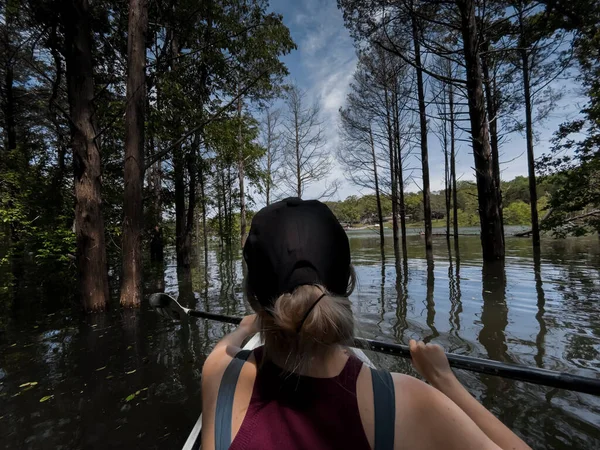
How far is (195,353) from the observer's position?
12.3 ft

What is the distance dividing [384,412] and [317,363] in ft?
0.65

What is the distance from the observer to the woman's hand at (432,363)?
105 centimetres

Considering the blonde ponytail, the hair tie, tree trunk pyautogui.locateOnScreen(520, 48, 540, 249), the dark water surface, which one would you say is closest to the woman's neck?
the blonde ponytail

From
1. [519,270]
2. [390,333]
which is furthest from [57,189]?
[519,270]

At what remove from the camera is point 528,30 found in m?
8.77

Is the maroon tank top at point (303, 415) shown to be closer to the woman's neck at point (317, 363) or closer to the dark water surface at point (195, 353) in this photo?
the woman's neck at point (317, 363)

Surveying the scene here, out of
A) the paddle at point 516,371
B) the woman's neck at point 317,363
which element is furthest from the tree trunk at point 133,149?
the woman's neck at point 317,363

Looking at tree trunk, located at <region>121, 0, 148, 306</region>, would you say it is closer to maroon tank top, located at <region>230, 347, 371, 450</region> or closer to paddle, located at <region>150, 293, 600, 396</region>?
paddle, located at <region>150, 293, 600, 396</region>

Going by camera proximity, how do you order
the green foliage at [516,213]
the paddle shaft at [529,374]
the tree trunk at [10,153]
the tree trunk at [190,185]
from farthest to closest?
the green foliage at [516,213]
the tree trunk at [190,185]
the tree trunk at [10,153]
the paddle shaft at [529,374]

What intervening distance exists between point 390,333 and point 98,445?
326 centimetres

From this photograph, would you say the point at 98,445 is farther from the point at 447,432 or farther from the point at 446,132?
the point at 446,132

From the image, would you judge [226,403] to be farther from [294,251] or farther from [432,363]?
[432,363]

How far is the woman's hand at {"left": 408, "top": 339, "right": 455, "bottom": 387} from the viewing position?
105cm

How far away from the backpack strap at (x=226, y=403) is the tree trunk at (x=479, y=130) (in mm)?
8315
